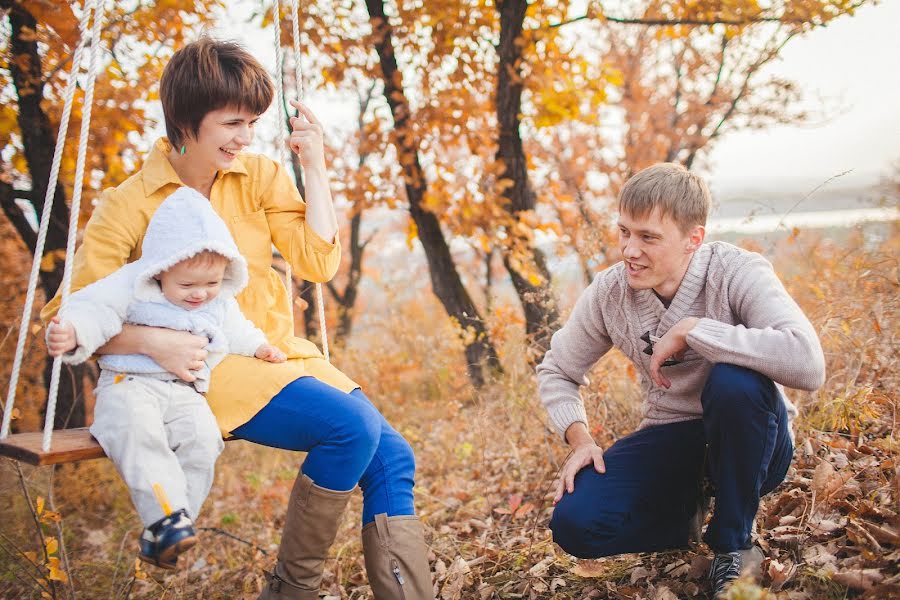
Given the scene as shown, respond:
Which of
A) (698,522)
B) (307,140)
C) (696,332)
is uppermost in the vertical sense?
(307,140)

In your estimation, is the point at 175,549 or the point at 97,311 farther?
the point at 97,311

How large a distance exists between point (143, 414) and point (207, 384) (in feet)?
0.82

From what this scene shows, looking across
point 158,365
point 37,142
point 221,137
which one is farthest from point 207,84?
point 37,142

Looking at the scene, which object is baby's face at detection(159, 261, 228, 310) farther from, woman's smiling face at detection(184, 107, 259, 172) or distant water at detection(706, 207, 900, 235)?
distant water at detection(706, 207, 900, 235)

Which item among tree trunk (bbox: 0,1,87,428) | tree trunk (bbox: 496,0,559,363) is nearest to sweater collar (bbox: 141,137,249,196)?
tree trunk (bbox: 0,1,87,428)

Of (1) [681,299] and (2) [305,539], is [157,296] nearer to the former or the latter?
(2) [305,539]

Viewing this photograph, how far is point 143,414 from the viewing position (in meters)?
1.84

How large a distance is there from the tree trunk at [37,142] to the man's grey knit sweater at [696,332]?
132 inches

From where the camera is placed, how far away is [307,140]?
239 centimetres

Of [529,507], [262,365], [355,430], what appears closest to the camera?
[355,430]

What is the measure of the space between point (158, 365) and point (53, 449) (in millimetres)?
346

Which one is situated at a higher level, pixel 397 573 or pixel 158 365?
pixel 158 365

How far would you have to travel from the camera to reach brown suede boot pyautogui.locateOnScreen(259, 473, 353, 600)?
2059 mm

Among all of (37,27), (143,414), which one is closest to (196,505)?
(143,414)
